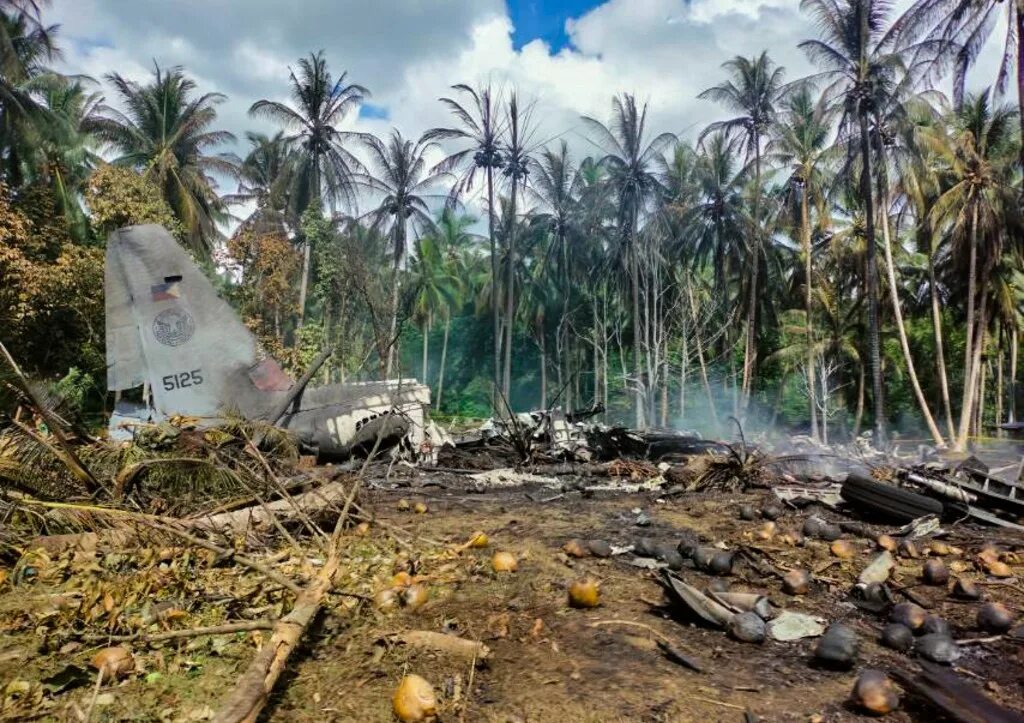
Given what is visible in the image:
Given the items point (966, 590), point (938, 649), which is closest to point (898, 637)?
point (938, 649)

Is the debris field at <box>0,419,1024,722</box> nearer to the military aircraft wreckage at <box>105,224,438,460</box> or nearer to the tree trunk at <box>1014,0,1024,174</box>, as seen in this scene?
the military aircraft wreckage at <box>105,224,438,460</box>

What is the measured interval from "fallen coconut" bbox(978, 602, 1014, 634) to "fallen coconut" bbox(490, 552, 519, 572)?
10.4 feet

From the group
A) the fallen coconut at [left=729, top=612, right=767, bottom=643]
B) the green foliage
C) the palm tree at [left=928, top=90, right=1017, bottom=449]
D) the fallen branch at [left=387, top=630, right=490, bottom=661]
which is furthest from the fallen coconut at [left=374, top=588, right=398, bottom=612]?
the palm tree at [left=928, top=90, right=1017, bottom=449]

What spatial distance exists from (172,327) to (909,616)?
10.6 metres

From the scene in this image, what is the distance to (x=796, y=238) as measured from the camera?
109 ft

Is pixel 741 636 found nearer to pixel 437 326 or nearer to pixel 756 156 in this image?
pixel 756 156

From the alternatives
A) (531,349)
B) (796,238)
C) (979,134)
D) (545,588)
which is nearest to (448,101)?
(796,238)

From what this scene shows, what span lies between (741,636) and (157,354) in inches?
390

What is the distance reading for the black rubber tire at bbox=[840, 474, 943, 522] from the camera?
689 centimetres

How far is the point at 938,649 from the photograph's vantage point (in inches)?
138

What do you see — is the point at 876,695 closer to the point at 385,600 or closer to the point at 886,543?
the point at 385,600

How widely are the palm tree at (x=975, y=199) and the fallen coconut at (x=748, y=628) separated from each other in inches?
842

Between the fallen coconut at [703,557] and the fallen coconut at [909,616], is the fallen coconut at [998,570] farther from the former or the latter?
the fallen coconut at [703,557]

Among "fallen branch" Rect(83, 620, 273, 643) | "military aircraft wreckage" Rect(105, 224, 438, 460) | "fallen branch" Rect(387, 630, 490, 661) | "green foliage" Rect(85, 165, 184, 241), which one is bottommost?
"fallen branch" Rect(387, 630, 490, 661)
